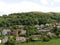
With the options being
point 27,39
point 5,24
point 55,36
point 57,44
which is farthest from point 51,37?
point 5,24

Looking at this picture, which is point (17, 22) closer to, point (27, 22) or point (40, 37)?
point (27, 22)

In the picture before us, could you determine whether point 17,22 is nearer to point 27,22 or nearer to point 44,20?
point 27,22

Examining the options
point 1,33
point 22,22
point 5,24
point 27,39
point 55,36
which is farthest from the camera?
point 22,22

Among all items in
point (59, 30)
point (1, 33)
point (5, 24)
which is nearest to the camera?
point (59, 30)

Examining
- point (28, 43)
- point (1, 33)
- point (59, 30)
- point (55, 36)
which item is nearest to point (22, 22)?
point (1, 33)

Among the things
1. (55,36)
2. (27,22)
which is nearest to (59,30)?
(55,36)

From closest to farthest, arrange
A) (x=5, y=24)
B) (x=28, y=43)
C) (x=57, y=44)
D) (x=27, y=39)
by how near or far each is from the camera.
Answer: (x=57, y=44)
(x=28, y=43)
(x=27, y=39)
(x=5, y=24)

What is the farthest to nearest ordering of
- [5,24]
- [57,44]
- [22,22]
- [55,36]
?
[22,22], [5,24], [55,36], [57,44]

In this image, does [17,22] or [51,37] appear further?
[17,22]

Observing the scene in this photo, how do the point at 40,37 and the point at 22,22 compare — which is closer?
the point at 40,37
